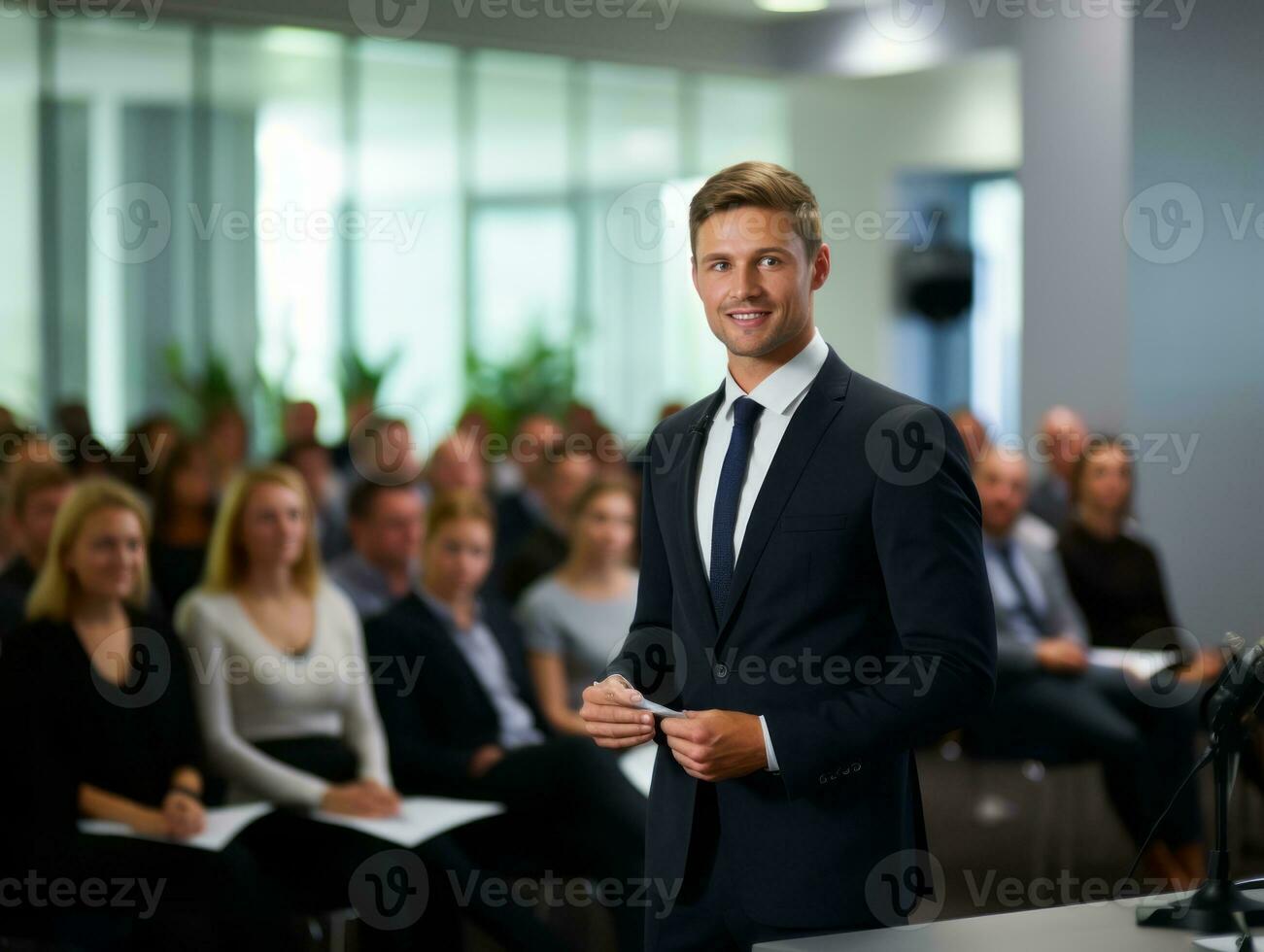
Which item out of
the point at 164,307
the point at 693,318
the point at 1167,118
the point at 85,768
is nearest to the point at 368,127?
the point at 164,307

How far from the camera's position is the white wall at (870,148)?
375 inches

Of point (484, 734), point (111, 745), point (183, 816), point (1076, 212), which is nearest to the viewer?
point (183, 816)

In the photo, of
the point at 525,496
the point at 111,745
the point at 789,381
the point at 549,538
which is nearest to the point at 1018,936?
the point at 789,381

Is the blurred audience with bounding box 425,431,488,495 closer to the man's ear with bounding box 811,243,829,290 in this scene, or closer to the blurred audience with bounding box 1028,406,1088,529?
the blurred audience with bounding box 1028,406,1088,529

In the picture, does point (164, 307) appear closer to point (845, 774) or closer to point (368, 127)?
point (368, 127)

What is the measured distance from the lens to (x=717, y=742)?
1.73 meters

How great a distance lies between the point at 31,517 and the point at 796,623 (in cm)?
298

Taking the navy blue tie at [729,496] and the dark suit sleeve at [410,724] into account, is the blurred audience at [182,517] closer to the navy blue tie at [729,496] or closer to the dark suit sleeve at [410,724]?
the dark suit sleeve at [410,724]

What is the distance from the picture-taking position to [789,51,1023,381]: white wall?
953cm

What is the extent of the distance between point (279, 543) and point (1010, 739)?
246 cm

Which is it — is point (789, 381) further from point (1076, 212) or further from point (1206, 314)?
point (1076, 212)

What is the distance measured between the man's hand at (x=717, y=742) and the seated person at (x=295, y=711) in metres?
1.90

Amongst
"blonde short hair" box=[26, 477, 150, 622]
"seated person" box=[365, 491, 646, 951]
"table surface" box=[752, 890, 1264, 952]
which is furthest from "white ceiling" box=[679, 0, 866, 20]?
"table surface" box=[752, 890, 1264, 952]

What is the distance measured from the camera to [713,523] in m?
1.90
